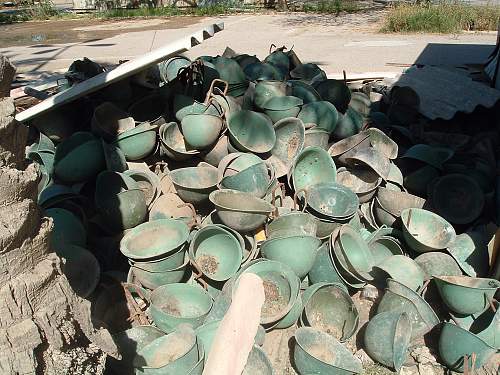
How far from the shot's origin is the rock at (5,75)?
159 centimetres

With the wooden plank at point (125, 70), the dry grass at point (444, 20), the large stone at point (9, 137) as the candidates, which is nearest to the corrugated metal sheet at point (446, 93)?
the wooden plank at point (125, 70)

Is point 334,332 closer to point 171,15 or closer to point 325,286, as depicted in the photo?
point 325,286

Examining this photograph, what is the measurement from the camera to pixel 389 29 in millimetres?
12477

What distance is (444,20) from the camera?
12117 millimetres

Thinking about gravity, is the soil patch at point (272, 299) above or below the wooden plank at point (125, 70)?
below

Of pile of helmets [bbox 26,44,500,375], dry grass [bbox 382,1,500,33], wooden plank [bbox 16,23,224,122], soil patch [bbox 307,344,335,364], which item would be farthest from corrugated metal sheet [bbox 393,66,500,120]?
dry grass [bbox 382,1,500,33]

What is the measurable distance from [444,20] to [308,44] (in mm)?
3868

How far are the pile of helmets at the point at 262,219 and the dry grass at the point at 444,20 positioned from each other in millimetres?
8734

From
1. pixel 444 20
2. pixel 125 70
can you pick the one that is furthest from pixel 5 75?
pixel 444 20

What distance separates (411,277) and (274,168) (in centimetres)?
143

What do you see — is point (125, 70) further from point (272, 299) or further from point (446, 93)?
point (446, 93)

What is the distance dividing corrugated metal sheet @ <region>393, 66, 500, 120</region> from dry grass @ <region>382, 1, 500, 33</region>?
24.3ft

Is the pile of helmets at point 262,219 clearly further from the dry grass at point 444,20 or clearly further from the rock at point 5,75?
the dry grass at point 444,20

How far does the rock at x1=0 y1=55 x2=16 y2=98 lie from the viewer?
1.59 metres
